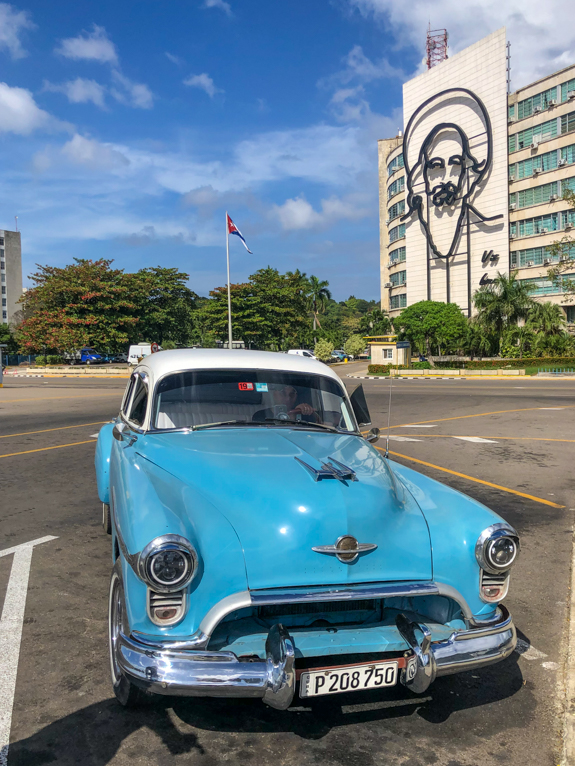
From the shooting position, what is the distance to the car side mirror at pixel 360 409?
15.1ft

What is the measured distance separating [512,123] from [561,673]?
201ft

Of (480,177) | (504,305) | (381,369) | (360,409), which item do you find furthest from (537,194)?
(360,409)

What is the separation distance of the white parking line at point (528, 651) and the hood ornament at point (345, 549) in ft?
5.24

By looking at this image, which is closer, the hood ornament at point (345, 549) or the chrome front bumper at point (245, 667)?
the chrome front bumper at point (245, 667)

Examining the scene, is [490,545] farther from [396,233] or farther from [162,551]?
[396,233]

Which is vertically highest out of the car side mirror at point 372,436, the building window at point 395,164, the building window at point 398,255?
the building window at point 395,164

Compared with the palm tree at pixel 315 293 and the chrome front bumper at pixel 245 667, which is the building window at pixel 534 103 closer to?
the palm tree at pixel 315 293

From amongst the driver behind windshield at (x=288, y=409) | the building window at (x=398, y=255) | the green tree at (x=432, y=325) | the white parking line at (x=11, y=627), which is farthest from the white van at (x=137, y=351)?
the driver behind windshield at (x=288, y=409)

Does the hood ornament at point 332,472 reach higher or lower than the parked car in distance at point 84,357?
lower

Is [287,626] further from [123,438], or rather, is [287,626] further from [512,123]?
[512,123]

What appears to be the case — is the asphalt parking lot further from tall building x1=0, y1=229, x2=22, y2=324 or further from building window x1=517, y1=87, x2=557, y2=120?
tall building x1=0, y1=229, x2=22, y2=324

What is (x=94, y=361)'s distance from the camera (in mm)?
62875

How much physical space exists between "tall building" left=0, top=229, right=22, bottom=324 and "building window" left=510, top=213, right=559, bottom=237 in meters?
96.5

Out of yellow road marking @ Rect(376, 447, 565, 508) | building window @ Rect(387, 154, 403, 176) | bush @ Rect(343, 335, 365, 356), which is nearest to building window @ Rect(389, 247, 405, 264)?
building window @ Rect(387, 154, 403, 176)
